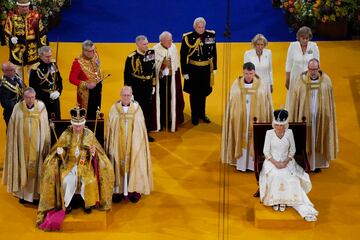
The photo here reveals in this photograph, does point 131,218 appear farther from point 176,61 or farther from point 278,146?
point 176,61

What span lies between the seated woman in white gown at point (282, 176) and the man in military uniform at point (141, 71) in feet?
8.43

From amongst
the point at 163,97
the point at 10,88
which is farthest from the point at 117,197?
the point at 163,97

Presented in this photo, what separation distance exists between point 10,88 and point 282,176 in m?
3.89

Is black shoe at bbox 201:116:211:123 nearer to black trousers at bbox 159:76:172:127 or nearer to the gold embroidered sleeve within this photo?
black trousers at bbox 159:76:172:127

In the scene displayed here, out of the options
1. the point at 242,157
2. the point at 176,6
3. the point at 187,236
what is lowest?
the point at 187,236

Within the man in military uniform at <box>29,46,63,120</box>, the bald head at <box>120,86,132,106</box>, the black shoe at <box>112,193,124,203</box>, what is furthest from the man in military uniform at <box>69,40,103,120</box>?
the black shoe at <box>112,193,124,203</box>

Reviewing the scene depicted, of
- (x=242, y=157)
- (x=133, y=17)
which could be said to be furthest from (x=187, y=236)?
(x=133, y=17)

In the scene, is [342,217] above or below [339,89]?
below

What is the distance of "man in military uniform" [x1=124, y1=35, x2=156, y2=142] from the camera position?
1542cm

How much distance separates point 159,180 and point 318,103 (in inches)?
94.9

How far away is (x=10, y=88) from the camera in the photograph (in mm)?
14586

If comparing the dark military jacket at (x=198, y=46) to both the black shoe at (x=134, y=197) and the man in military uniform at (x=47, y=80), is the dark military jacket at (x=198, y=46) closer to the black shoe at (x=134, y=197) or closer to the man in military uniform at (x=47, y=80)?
the man in military uniform at (x=47, y=80)

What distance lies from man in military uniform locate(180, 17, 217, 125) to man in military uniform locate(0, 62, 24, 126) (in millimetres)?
2743

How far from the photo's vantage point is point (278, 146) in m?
13.6
